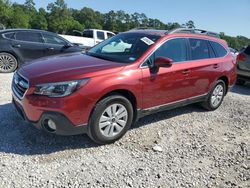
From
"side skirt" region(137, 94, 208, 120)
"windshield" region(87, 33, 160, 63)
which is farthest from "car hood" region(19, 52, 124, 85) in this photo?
"side skirt" region(137, 94, 208, 120)

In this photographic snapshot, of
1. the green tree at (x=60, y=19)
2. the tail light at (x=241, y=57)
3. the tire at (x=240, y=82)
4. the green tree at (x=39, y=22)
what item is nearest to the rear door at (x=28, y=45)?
the tail light at (x=241, y=57)

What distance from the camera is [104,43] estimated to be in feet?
18.6

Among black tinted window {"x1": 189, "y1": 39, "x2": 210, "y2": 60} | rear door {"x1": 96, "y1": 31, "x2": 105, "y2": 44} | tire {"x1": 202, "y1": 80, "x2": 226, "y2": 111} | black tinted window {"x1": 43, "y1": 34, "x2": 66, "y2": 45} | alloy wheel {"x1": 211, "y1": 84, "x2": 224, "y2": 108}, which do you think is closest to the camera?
black tinted window {"x1": 189, "y1": 39, "x2": 210, "y2": 60}

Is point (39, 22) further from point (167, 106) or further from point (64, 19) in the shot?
point (167, 106)

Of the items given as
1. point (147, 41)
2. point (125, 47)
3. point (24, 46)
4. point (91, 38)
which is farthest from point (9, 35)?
point (91, 38)

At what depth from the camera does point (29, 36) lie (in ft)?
30.4

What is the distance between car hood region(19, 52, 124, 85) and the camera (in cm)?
399

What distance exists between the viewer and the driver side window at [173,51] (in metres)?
4.82

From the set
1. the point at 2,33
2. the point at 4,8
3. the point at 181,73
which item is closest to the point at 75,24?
the point at 4,8

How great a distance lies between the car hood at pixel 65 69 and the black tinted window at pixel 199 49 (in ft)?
5.89

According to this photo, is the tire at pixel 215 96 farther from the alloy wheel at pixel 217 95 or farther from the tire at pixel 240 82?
the tire at pixel 240 82

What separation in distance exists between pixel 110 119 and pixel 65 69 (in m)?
0.94

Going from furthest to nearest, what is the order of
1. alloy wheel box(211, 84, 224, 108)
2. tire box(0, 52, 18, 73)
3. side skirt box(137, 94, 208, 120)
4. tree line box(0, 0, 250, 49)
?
tree line box(0, 0, 250, 49) → tire box(0, 52, 18, 73) → alloy wheel box(211, 84, 224, 108) → side skirt box(137, 94, 208, 120)

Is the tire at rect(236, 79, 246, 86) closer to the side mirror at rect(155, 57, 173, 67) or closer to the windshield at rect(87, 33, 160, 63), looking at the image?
the windshield at rect(87, 33, 160, 63)
